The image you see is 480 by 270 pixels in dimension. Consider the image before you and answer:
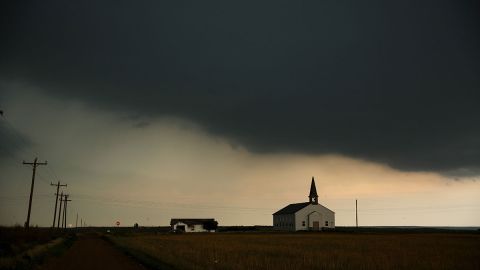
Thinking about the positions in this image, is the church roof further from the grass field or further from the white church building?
the grass field

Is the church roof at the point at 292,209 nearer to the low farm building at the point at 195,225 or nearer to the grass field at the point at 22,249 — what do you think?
the low farm building at the point at 195,225

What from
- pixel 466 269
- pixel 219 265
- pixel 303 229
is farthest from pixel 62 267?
pixel 303 229

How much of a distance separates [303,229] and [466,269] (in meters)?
98.4

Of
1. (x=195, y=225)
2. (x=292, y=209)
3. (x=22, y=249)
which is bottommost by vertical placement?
(x=22, y=249)

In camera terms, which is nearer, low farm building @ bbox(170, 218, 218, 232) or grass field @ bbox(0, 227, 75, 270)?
grass field @ bbox(0, 227, 75, 270)

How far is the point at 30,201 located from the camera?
5719cm

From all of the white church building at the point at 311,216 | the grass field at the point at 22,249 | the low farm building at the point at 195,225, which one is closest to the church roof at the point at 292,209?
the white church building at the point at 311,216

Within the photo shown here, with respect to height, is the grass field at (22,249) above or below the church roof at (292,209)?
below

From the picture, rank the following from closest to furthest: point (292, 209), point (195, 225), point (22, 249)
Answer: point (22, 249), point (292, 209), point (195, 225)

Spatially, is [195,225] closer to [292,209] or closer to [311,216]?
[292,209]

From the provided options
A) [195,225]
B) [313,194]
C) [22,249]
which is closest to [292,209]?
[313,194]

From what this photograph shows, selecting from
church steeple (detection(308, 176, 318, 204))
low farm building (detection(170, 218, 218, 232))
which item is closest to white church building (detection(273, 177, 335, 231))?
church steeple (detection(308, 176, 318, 204))

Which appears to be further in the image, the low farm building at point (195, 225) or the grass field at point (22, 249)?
the low farm building at point (195, 225)

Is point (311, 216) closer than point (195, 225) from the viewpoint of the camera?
Yes
